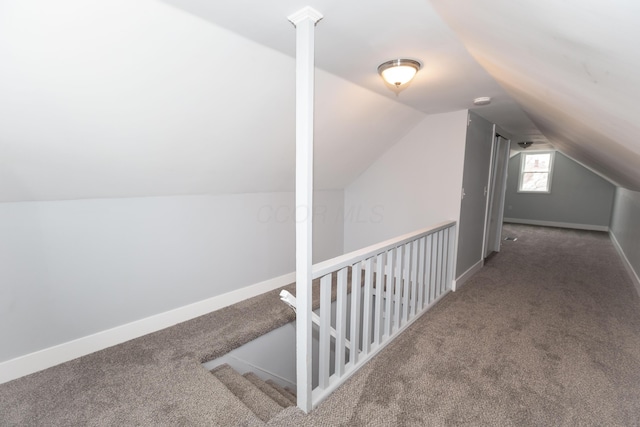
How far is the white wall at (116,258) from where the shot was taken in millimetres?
1896

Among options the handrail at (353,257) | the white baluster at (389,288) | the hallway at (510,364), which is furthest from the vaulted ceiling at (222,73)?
the hallway at (510,364)

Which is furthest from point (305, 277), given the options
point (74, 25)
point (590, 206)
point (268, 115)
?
point (590, 206)

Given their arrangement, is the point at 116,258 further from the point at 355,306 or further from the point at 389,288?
the point at 389,288

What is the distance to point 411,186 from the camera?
3.67 meters

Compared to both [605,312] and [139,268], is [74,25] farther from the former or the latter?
[605,312]

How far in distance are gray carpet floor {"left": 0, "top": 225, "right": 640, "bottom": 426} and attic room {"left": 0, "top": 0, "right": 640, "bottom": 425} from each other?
14mm

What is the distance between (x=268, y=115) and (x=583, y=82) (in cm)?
182

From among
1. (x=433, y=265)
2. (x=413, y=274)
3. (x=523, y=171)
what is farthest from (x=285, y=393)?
(x=523, y=171)

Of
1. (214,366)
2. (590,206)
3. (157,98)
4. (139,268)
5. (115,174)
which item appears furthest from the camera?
(590,206)

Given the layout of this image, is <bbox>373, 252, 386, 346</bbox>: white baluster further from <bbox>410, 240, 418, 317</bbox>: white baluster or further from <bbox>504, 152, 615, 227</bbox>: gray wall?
<bbox>504, 152, 615, 227</bbox>: gray wall

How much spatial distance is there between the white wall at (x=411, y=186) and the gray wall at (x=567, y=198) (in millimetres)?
6177

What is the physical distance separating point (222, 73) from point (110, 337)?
6.90 ft

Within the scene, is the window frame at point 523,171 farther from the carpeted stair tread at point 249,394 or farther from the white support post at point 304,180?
the carpeted stair tread at point 249,394

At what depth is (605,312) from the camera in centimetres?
291
